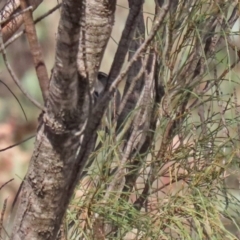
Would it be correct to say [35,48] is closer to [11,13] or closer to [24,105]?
[11,13]

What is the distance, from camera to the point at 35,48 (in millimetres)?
689

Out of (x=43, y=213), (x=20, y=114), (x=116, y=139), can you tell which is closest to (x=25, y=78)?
(x=20, y=114)

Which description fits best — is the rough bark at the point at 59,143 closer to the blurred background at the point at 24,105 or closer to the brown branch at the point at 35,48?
the brown branch at the point at 35,48

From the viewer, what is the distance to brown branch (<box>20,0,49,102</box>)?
68 centimetres

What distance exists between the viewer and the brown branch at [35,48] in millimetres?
A: 678

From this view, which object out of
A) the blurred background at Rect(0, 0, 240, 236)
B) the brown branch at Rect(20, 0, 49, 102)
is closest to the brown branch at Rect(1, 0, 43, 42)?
the brown branch at Rect(20, 0, 49, 102)

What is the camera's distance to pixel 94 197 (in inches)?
38.9

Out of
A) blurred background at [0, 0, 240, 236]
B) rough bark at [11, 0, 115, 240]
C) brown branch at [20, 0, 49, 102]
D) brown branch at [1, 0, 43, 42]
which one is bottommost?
rough bark at [11, 0, 115, 240]

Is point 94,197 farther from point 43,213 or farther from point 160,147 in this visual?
point 43,213

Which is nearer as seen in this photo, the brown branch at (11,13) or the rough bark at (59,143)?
the rough bark at (59,143)

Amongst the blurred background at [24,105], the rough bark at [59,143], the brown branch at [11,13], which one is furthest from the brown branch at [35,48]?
the blurred background at [24,105]

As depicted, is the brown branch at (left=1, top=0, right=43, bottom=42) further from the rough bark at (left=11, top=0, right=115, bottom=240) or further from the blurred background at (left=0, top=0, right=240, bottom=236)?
the blurred background at (left=0, top=0, right=240, bottom=236)

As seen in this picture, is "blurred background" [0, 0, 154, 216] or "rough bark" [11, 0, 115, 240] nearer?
"rough bark" [11, 0, 115, 240]

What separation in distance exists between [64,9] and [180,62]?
466 mm
